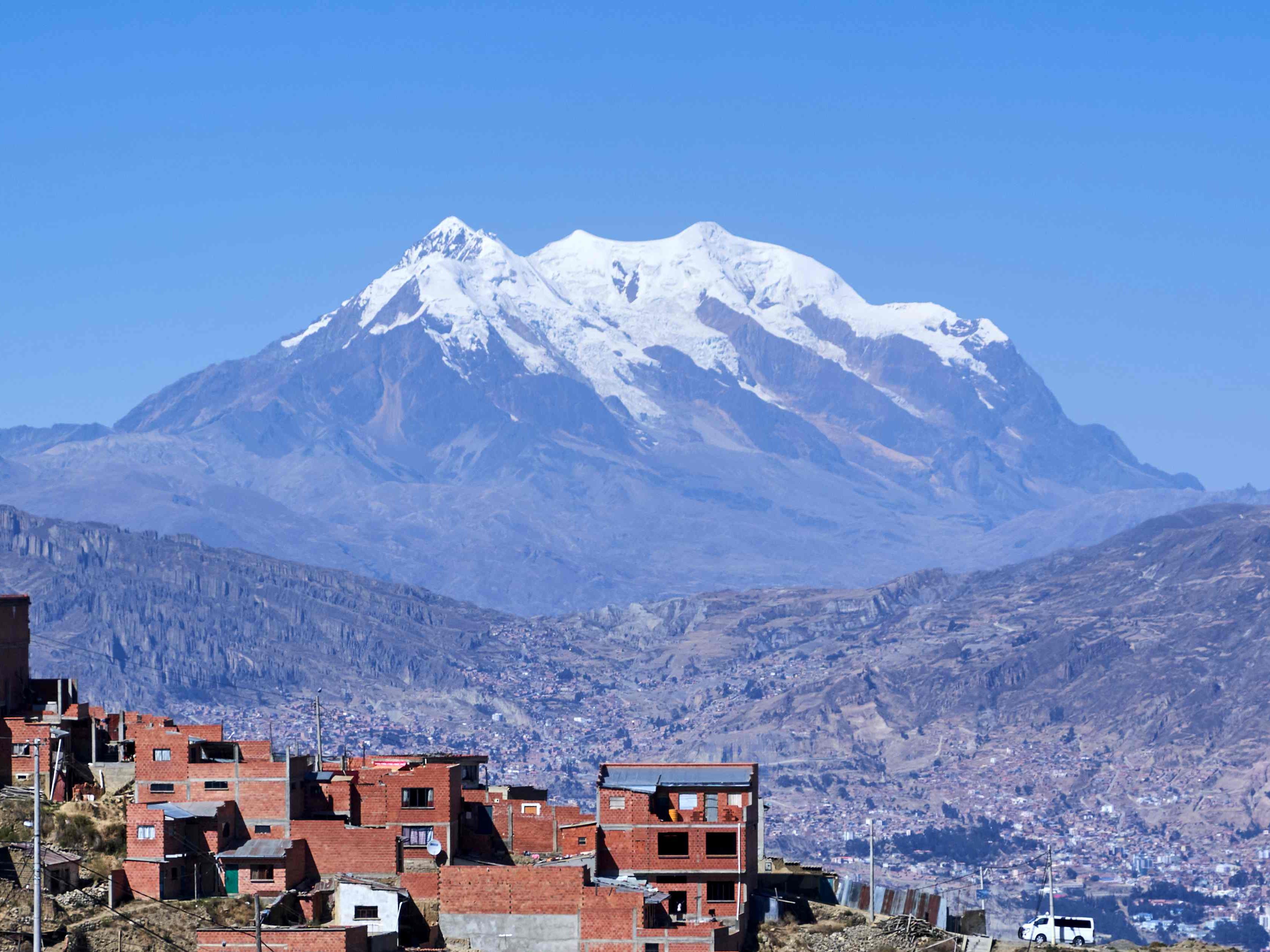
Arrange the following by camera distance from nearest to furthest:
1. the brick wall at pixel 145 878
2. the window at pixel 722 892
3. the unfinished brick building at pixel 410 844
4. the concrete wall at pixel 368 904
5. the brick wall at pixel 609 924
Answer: the brick wall at pixel 609 924, the unfinished brick building at pixel 410 844, the concrete wall at pixel 368 904, the brick wall at pixel 145 878, the window at pixel 722 892

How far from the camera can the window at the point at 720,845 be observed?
92.6m

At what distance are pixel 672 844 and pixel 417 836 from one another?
906 centimetres

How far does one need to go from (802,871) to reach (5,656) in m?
33.0

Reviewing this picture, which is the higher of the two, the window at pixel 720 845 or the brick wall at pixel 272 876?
the window at pixel 720 845

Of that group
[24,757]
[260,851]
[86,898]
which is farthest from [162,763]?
[86,898]

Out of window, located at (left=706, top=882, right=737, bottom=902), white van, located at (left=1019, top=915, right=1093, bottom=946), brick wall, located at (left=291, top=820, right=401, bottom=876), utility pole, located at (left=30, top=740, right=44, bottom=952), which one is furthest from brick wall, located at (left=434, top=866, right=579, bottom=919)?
white van, located at (left=1019, top=915, right=1093, bottom=946)

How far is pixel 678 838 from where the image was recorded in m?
92.8

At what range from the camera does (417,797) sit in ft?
302

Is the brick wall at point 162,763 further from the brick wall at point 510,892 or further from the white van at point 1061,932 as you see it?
the white van at point 1061,932

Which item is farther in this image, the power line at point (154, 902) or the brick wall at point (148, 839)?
the brick wall at point (148, 839)

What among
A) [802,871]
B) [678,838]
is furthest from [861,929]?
[802,871]

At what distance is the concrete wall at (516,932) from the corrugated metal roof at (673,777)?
1098 cm

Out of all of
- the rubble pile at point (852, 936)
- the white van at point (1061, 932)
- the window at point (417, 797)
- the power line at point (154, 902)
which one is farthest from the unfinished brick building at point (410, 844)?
the white van at point (1061, 932)

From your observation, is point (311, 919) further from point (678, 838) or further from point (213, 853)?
point (678, 838)
